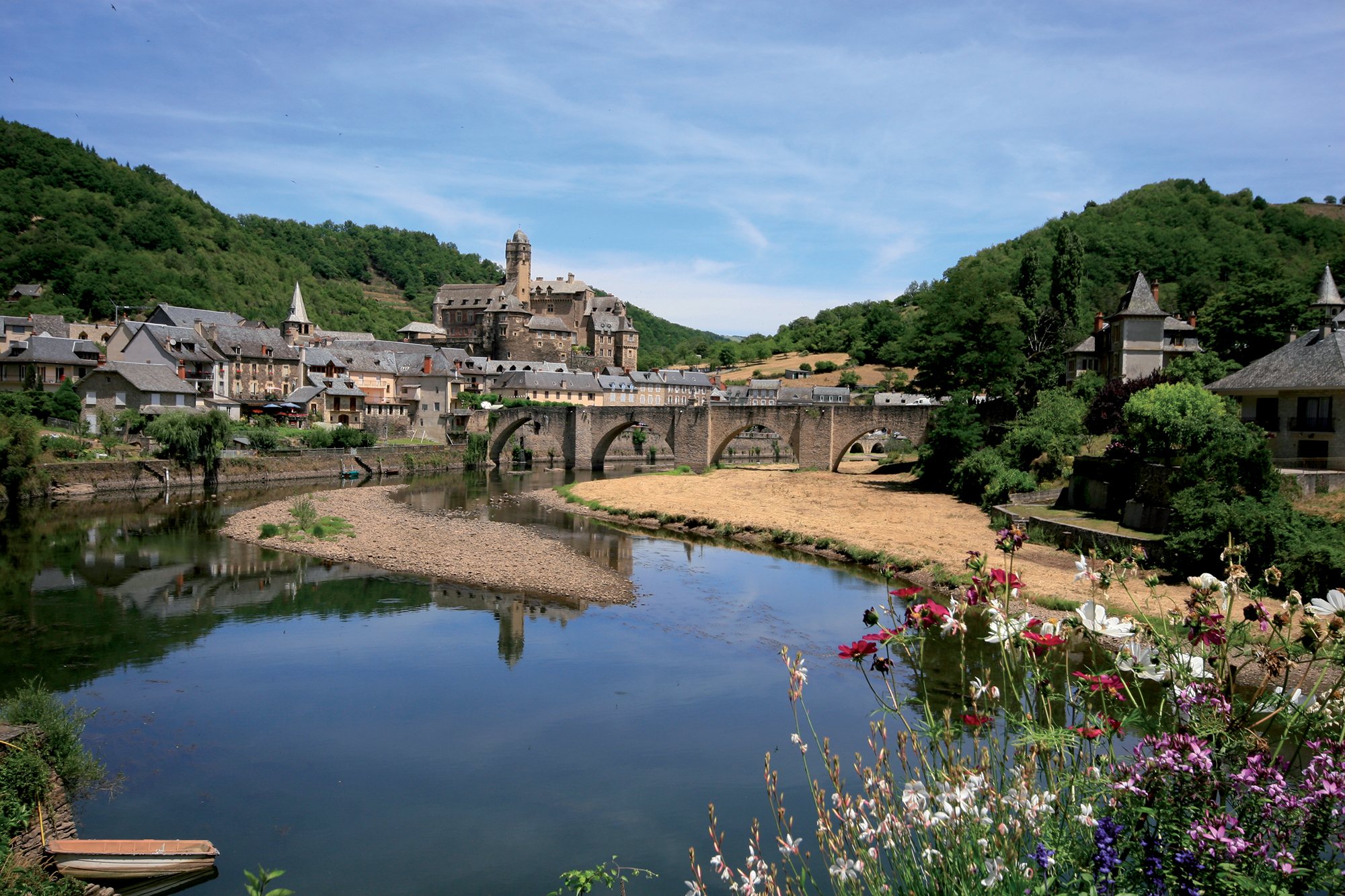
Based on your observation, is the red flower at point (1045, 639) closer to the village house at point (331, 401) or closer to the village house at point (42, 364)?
the village house at point (42, 364)

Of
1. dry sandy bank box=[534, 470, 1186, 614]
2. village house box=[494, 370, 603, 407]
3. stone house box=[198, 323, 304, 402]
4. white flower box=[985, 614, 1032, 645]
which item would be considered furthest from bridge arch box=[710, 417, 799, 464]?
white flower box=[985, 614, 1032, 645]

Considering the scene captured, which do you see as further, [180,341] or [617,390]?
[617,390]

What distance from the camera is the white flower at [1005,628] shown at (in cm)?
423

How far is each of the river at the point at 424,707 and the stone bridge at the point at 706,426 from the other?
85.8 ft

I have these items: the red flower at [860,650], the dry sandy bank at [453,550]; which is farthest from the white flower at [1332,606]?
the dry sandy bank at [453,550]

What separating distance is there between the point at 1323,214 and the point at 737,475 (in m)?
77.7

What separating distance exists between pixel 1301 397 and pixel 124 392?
5592 cm

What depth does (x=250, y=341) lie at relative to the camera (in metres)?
66.1

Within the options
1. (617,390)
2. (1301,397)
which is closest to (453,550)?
(1301,397)

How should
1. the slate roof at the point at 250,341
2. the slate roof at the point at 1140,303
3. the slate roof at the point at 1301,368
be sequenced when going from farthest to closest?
1. the slate roof at the point at 250,341
2. the slate roof at the point at 1140,303
3. the slate roof at the point at 1301,368

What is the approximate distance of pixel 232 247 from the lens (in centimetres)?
10738

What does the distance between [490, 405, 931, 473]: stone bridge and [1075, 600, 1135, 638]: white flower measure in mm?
45076

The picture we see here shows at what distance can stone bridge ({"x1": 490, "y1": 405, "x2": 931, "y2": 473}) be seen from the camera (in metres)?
51.4

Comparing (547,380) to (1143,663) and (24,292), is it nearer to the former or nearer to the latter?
(24,292)
